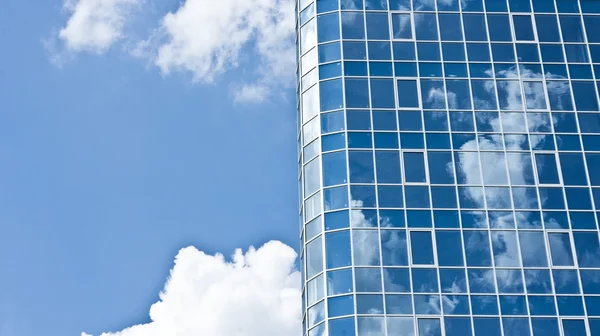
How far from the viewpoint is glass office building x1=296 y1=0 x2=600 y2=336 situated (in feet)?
139

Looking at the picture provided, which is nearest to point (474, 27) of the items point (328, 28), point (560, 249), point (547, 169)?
point (328, 28)

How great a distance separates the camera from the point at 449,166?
45.5 metres

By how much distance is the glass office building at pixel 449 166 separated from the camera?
42500mm

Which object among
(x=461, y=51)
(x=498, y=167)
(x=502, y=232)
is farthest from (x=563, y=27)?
(x=502, y=232)

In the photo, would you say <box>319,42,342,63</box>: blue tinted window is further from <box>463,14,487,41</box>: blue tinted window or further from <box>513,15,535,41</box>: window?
<box>513,15,535,41</box>: window

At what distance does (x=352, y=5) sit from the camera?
49.7m

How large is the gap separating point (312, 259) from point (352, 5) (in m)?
13.6

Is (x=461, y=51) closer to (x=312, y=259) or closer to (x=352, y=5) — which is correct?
(x=352, y=5)

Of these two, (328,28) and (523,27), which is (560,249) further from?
(328,28)

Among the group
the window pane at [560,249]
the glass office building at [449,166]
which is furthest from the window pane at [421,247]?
the window pane at [560,249]

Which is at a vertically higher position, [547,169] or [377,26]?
[377,26]

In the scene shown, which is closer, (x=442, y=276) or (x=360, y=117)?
(x=442, y=276)

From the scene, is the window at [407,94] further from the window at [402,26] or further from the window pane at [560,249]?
the window pane at [560,249]

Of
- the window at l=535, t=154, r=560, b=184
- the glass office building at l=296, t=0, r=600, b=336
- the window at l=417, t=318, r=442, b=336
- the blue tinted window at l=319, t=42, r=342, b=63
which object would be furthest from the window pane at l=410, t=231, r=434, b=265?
the blue tinted window at l=319, t=42, r=342, b=63
